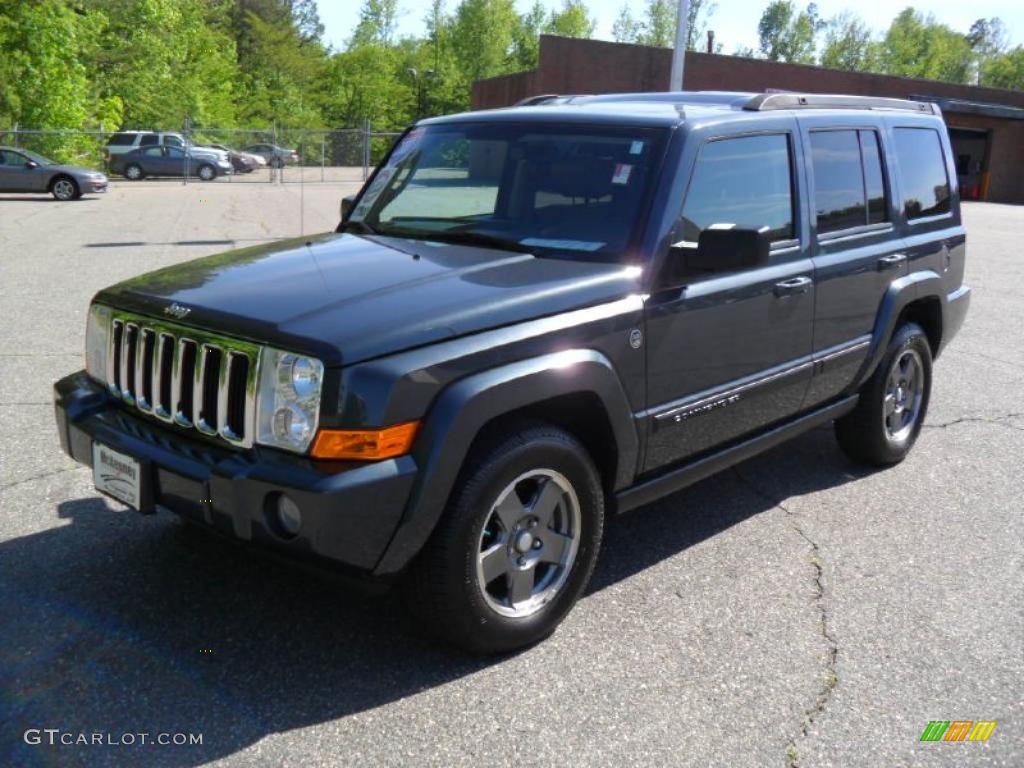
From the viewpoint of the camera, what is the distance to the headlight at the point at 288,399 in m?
2.85

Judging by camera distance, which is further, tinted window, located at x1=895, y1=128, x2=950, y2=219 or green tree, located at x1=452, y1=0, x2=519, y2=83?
green tree, located at x1=452, y1=0, x2=519, y2=83

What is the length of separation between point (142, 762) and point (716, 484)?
3220 mm

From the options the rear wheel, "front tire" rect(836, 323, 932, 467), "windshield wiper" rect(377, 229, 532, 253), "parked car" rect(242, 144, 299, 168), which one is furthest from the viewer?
"parked car" rect(242, 144, 299, 168)

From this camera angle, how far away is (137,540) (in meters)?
4.09

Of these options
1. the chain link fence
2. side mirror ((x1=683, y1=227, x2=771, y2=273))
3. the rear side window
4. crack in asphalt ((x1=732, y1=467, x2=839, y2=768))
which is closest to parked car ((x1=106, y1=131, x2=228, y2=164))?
the chain link fence

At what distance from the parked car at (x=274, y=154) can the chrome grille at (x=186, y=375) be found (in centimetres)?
3440

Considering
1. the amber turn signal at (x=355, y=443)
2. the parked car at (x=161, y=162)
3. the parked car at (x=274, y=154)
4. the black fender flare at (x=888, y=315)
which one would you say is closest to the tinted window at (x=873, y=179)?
the black fender flare at (x=888, y=315)

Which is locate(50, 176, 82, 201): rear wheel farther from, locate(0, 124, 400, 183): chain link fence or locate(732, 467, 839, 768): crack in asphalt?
locate(732, 467, 839, 768): crack in asphalt

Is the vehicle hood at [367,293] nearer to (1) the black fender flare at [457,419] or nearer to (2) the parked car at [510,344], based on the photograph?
(2) the parked car at [510,344]

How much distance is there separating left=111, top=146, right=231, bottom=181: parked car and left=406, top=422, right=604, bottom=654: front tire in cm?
3630

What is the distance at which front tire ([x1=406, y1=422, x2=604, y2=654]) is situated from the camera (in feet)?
9.98

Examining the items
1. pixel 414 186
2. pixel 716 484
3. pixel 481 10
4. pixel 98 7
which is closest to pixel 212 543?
pixel 414 186

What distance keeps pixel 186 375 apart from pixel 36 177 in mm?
24909

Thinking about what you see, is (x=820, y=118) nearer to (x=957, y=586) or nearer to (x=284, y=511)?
(x=957, y=586)
